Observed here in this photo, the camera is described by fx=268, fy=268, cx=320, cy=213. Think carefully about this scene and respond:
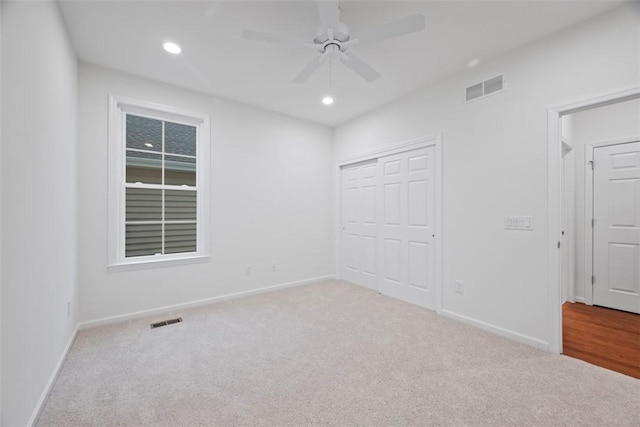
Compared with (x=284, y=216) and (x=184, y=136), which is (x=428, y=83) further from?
(x=184, y=136)

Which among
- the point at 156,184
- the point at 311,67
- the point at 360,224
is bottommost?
the point at 360,224

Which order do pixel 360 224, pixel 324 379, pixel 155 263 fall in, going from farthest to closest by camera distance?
1. pixel 360 224
2. pixel 155 263
3. pixel 324 379

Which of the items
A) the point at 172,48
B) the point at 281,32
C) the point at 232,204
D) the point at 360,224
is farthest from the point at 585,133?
the point at 172,48

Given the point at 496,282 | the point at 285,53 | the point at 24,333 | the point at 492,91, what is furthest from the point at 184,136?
the point at 496,282

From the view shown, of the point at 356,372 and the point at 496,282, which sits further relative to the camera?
the point at 496,282

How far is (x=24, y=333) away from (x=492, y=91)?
4.08 meters

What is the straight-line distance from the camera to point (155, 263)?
3197 mm

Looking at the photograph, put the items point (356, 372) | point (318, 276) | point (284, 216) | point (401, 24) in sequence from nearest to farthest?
point (401, 24)
point (356, 372)
point (284, 216)
point (318, 276)

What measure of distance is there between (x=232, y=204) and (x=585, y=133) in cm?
480

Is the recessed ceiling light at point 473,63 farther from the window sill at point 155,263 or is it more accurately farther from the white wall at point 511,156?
the window sill at point 155,263

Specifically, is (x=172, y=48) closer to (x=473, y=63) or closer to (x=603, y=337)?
(x=473, y=63)

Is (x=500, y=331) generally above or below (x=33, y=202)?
below

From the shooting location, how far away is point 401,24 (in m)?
1.77

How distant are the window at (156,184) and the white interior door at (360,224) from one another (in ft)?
7.52
